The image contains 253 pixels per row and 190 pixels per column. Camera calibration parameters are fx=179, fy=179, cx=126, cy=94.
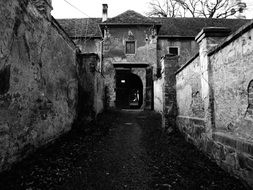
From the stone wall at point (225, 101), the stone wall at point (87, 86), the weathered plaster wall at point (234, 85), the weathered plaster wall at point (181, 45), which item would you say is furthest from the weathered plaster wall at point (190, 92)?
the weathered plaster wall at point (181, 45)

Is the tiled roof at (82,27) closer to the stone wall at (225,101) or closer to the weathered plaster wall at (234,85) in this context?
the stone wall at (225,101)

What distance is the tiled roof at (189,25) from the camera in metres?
17.3

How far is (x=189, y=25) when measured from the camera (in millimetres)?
18500

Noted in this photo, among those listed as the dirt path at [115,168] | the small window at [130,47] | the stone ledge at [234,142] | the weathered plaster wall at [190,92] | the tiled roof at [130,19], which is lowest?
the dirt path at [115,168]

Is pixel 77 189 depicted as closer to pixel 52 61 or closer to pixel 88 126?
pixel 52 61

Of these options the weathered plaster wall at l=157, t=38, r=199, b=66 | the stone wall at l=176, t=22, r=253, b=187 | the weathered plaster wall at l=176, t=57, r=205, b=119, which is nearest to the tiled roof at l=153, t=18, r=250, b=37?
the weathered plaster wall at l=157, t=38, r=199, b=66

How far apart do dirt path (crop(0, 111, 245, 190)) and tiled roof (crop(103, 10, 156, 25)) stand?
12.8m

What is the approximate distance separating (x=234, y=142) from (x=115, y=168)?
221cm

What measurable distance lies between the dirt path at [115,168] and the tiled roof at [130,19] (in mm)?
12810

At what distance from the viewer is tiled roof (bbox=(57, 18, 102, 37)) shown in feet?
56.4

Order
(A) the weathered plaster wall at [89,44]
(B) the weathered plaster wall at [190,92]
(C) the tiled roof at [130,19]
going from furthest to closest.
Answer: (A) the weathered plaster wall at [89,44], (C) the tiled roof at [130,19], (B) the weathered plaster wall at [190,92]

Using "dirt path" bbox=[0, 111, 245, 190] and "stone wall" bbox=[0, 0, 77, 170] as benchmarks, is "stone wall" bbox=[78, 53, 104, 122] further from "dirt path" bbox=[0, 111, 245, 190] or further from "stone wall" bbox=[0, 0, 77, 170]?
"stone wall" bbox=[0, 0, 77, 170]

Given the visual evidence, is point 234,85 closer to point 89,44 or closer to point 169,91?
point 169,91

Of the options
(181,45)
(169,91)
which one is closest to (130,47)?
(181,45)
